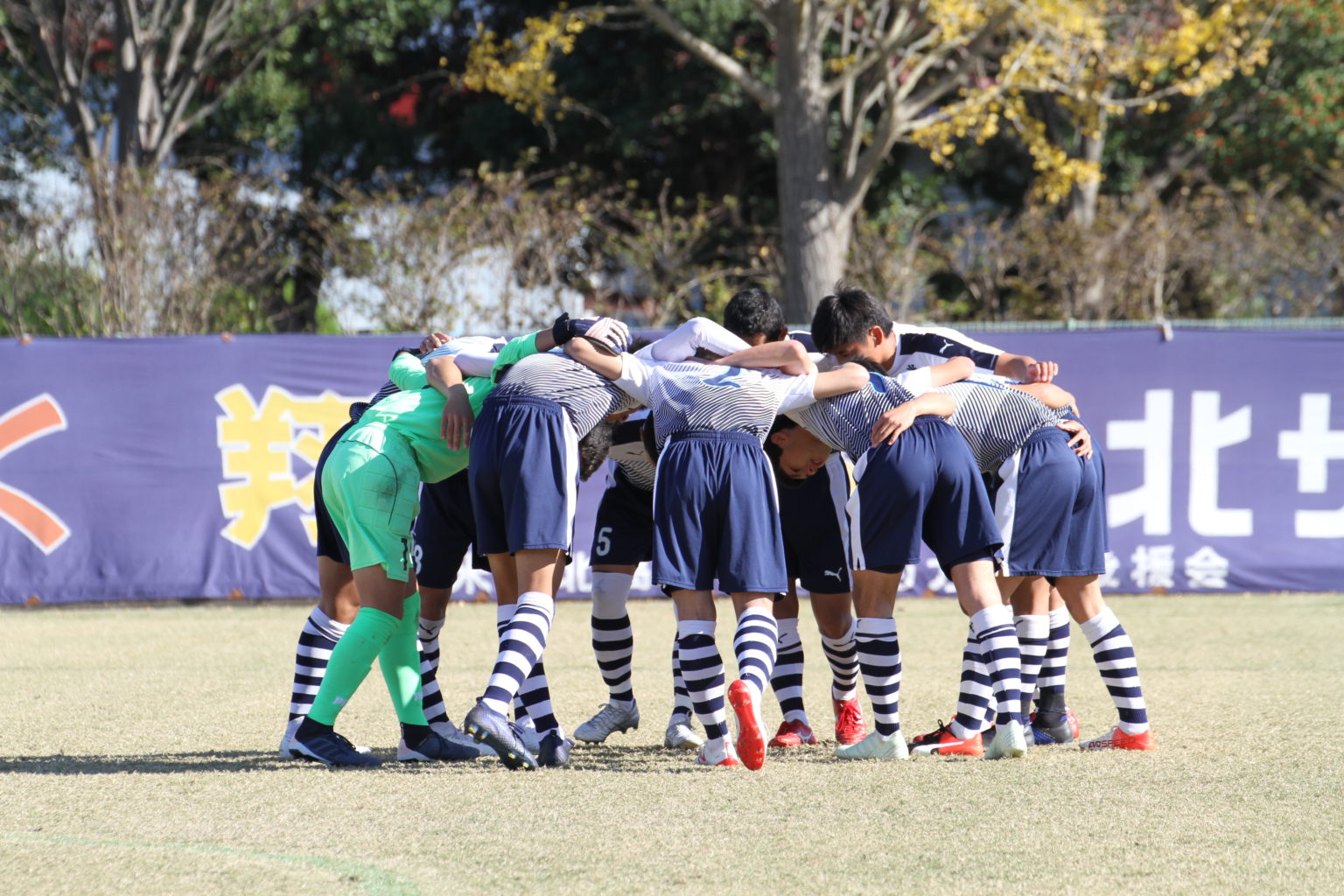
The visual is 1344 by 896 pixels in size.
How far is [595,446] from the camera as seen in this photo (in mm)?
5109

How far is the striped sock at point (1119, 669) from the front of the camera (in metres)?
4.98

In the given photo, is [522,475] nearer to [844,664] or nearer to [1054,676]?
[844,664]

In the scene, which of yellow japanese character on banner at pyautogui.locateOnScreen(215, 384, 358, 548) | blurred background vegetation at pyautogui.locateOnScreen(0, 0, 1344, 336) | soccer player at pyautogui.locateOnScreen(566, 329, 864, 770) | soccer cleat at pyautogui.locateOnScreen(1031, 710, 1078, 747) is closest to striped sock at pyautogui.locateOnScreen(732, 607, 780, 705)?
soccer player at pyautogui.locateOnScreen(566, 329, 864, 770)

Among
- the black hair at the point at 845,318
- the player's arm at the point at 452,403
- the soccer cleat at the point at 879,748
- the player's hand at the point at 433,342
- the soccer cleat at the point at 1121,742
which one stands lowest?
the soccer cleat at the point at 1121,742

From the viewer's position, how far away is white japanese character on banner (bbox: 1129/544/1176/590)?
994 centimetres

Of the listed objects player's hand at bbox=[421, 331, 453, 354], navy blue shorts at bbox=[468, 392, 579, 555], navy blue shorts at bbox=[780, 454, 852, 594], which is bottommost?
navy blue shorts at bbox=[780, 454, 852, 594]

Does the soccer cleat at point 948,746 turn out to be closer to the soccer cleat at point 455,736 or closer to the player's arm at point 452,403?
the soccer cleat at point 455,736

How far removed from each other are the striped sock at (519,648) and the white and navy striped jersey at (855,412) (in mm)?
1140

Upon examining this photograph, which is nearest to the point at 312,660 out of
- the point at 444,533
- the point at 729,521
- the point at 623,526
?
the point at 444,533

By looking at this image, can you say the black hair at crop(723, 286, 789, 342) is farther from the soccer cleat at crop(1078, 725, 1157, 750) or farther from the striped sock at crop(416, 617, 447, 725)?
the soccer cleat at crop(1078, 725, 1157, 750)

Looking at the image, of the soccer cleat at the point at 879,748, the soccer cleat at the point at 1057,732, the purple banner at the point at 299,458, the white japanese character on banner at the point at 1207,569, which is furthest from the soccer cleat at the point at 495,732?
the white japanese character on banner at the point at 1207,569

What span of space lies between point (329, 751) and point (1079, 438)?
9.87 feet

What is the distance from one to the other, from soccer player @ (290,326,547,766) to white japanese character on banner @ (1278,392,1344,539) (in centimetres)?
707

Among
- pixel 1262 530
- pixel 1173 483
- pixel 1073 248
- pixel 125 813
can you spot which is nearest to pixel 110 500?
pixel 125 813
